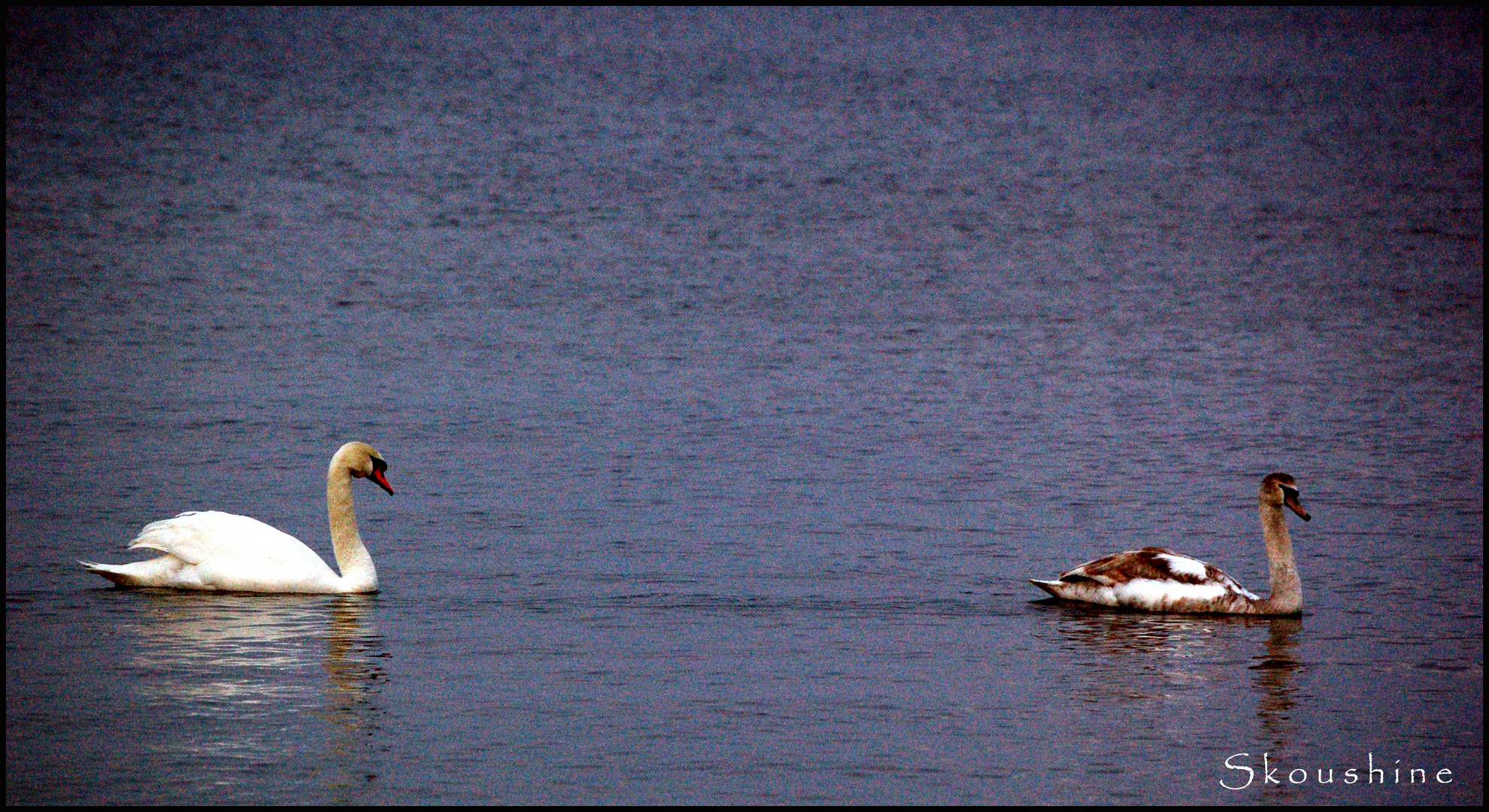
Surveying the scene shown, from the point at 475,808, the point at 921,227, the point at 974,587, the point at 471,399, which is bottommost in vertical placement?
the point at 475,808

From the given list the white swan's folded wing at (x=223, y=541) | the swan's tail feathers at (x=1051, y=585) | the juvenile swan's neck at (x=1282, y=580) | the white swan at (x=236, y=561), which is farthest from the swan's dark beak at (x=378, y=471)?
the juvenile swan's neck at (x=1282, y=580)

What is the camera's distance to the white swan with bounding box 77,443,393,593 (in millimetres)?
13094

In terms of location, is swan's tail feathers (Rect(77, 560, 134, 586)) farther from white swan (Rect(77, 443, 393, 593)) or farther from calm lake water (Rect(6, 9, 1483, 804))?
calm lake water (Rect(6, 9, 1483, 804))

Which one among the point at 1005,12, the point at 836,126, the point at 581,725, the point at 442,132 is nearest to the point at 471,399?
the point at 581,725

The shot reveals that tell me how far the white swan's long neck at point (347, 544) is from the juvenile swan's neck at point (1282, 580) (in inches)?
205

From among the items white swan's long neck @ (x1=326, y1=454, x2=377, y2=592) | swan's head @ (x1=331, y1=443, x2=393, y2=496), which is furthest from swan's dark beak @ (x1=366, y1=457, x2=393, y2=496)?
white swan's long neck @ (x1=326, y1=454, x2=377, y2=592)

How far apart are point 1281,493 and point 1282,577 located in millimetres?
754

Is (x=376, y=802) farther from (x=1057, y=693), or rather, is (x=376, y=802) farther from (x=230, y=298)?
(x=230, y=298)

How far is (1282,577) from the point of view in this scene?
12.9 metres

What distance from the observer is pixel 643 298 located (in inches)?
1061

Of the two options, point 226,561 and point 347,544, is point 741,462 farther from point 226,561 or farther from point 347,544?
point 226,561

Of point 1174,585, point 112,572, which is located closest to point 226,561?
point 112,572

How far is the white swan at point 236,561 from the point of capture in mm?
13094

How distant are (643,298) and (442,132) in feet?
85.5
